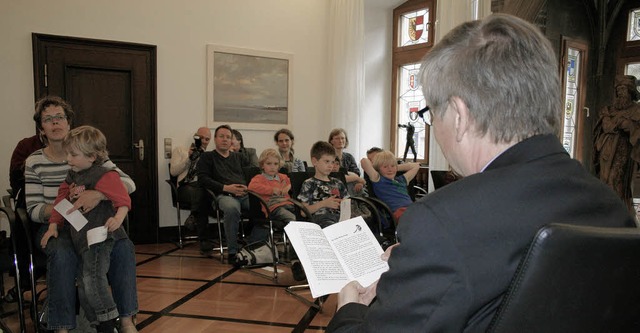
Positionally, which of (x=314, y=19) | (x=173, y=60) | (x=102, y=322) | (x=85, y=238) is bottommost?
(x=102, y=322)

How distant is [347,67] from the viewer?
6.26 meters

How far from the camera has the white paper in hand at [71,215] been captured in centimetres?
235

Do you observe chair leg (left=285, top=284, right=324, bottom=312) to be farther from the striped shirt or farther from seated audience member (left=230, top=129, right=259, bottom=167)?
seated audience member (left=230, top=129, right=259, bottom=167)

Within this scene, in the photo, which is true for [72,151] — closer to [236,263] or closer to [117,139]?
[236,263]

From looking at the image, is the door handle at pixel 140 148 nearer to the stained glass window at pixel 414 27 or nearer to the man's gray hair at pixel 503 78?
the stained glass window at pixel 414 27

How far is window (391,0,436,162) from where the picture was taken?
6.57 m

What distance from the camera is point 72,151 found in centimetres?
243

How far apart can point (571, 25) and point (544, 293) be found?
878 centimetres

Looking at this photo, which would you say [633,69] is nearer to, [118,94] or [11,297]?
[118,94]

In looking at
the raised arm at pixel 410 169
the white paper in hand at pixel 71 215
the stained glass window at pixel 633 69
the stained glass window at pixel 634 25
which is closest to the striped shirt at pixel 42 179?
the white paper in hand at pixel 71 215

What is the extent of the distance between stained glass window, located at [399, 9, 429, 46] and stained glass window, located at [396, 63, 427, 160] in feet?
1.28

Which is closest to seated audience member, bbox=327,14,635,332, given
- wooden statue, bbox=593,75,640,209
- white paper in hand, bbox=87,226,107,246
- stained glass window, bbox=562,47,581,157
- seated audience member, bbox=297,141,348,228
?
white paper in hand, bbox=87,226,107,246

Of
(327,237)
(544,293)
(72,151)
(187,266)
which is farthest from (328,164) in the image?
(544,293)

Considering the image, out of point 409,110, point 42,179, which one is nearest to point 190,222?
point 42,179
